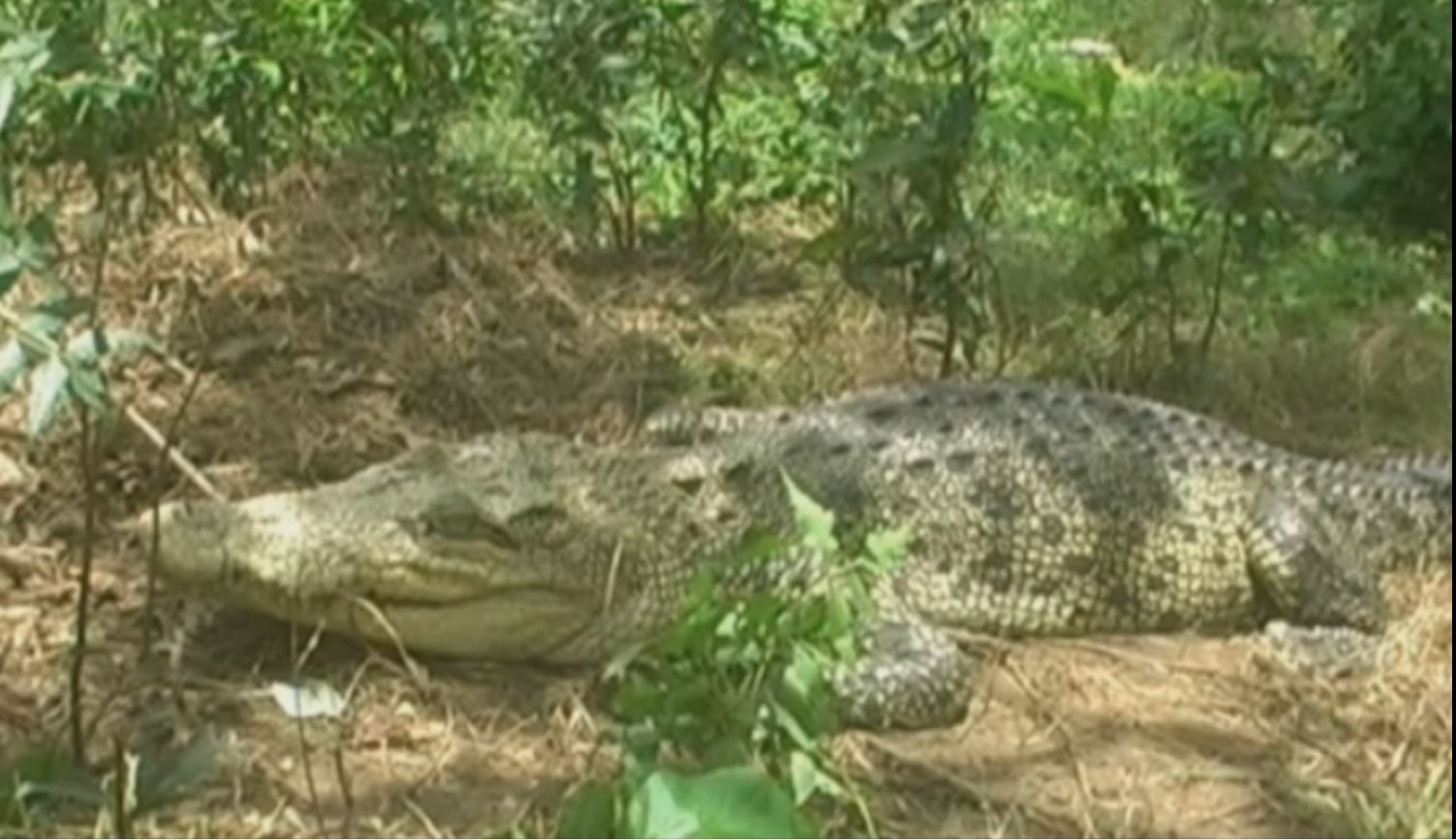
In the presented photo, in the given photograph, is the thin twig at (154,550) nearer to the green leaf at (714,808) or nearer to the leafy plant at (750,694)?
the leafy plant at (750,694)

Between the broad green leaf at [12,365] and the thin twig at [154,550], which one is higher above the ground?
the broad green leaf at [12,365]

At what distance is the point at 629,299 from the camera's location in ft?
21.6

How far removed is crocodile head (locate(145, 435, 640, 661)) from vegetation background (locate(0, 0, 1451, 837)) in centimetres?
10

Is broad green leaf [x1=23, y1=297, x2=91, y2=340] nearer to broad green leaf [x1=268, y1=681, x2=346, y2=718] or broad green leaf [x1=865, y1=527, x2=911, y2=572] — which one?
broad green leaf [x1=268, y1=681, x2=346, y2=718]

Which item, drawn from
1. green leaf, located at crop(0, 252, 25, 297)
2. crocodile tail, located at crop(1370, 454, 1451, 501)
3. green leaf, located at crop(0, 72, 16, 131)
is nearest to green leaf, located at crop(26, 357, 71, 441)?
green leaf, located at crop(0, 252, 25, 297)

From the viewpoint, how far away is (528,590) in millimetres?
5051

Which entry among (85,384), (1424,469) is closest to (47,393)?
(85,384)

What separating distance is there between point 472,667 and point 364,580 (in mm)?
229

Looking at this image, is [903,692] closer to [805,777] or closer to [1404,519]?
[805,777]

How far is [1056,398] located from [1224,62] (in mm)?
2922

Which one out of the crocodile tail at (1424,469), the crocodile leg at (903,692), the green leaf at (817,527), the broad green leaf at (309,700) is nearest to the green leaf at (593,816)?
the green leaf at (817,527)

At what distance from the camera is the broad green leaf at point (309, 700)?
436 cm

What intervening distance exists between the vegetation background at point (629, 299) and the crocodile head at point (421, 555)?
0.32 ft

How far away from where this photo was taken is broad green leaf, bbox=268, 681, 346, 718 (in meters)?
4.36
